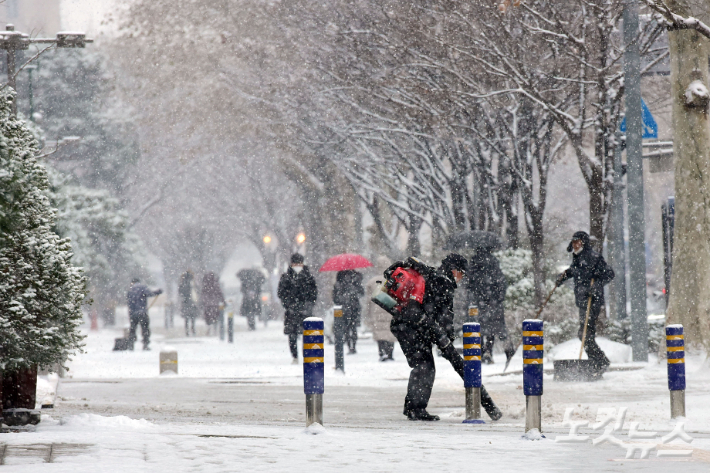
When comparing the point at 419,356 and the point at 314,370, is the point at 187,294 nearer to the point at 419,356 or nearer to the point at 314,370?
the point at 419,356

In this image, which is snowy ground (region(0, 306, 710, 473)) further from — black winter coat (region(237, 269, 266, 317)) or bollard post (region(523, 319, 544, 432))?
black winter coat (region(237, 269, 266, 317))

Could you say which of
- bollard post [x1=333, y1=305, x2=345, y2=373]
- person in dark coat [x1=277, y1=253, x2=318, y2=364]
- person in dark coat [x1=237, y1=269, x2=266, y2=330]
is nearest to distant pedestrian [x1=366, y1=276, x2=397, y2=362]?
person in dark coat [x1=277, y1=253, x2=318, y2=364]

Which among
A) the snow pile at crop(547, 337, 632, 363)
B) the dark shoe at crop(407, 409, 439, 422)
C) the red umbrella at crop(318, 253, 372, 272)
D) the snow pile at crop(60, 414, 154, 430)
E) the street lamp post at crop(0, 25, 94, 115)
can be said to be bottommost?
the dark shoe at crop(407, 409, 439, 422)

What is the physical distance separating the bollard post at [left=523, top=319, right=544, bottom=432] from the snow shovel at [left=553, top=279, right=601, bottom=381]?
660cm

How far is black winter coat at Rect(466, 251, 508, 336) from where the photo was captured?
19000mm

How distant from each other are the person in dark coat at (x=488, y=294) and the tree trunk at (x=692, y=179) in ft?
→ 9.46

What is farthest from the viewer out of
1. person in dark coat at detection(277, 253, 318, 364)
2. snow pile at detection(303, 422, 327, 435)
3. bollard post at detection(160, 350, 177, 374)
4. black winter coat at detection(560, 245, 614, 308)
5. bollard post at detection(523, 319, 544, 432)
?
person in dark coat at detection(277, 253, 318, 364)

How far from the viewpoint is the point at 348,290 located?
77.4 ft

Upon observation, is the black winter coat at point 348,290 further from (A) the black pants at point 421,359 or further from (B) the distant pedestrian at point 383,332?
(A) the black pants at point 421,359

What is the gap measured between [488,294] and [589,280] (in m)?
3.17

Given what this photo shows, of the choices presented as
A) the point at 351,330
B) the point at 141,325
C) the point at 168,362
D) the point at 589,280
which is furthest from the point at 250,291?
the point at 589,280

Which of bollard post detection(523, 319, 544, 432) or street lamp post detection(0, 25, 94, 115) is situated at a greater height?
street lamp post detection(0, 25, 94, 115)

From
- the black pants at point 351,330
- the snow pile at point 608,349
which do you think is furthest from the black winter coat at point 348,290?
the snow pile at point 608,349

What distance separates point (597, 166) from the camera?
20.9m
